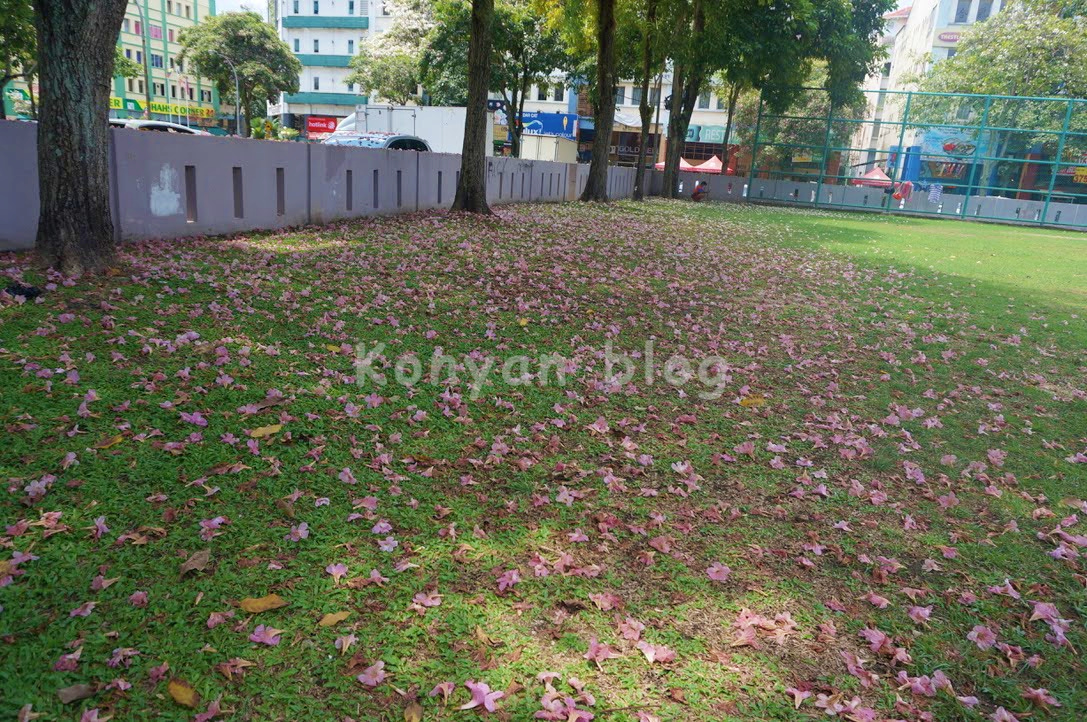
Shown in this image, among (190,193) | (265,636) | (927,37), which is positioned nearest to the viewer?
(265,636)

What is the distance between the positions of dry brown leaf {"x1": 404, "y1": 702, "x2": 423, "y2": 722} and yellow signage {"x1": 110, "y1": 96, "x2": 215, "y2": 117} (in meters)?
67.7

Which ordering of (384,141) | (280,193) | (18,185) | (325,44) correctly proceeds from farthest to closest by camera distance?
1. (325,44)
2. (384,141)
3. (280,193)
4. (18,185)

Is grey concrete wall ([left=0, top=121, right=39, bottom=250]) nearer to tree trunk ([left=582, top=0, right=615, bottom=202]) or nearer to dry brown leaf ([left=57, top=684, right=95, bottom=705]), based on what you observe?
dry brown leaf ([left=57, top=684, right=95, bottom=705])

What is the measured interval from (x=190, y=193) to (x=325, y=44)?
70.1 meters

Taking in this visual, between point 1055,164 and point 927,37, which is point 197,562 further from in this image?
point 927,37

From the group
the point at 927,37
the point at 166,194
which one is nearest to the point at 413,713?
the point at 166,194

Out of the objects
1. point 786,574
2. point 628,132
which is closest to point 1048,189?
point 628,132

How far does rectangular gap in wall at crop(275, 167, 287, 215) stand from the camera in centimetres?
1074

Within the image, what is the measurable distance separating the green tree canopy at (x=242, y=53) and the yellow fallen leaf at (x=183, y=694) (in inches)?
2365

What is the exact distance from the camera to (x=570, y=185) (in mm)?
25312

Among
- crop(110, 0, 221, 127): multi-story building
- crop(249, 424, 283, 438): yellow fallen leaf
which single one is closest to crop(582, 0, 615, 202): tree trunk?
crop(249, 424, 283, 438): yellow fallen leaf

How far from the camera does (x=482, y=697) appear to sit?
2359 millimetres

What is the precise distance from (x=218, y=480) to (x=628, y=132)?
55291 mm

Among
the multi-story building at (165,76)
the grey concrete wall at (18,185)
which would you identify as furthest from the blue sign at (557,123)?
the grey concrete wall at (18,185)
